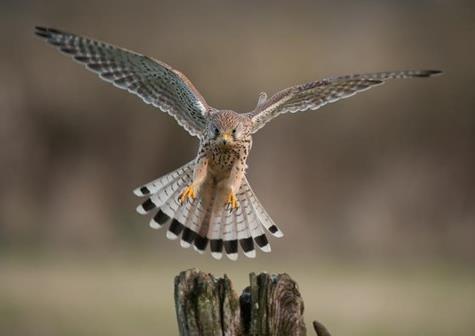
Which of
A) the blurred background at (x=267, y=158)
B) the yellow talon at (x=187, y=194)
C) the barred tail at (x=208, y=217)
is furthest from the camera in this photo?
the blurred background at (x=267, y=158)

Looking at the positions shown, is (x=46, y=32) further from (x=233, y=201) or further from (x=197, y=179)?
(x=233, y=201)

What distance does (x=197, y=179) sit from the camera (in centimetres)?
773

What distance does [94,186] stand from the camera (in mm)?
14797

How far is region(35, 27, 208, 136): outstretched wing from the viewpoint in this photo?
763 centimetres

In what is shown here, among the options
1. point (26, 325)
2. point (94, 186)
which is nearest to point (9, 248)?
point (94, 186)

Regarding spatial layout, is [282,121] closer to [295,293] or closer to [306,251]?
[306,251]

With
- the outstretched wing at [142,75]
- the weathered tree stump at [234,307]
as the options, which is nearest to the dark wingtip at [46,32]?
the outstretched wing at [142,75]

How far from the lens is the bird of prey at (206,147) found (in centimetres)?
772

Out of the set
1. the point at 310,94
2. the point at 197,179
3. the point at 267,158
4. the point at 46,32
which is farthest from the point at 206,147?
the point at 267,158

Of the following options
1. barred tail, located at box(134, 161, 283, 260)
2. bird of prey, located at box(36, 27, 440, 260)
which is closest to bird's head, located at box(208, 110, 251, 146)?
bird of prey, located at box(36, 27, 440, 260)

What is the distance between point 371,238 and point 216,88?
3.15 m

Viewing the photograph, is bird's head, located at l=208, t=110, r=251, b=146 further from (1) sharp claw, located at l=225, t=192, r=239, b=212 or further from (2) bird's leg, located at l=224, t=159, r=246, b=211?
(1) sharp claw, located at l=225, t=192, r=239, b=212

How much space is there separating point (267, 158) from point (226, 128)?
24.2 ft

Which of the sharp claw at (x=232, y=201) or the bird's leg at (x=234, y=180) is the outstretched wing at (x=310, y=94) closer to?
the bird's leg at (x=234, y=180)
